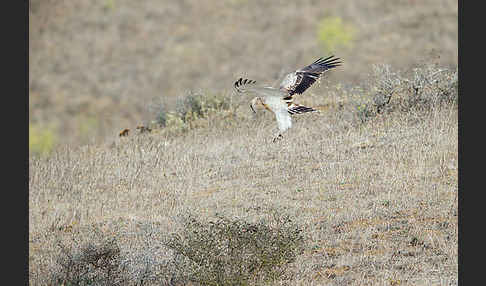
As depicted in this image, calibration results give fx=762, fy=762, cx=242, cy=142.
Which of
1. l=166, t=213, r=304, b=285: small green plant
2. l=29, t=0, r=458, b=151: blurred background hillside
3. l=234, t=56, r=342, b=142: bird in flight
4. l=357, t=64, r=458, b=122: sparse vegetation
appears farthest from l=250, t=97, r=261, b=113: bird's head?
l=29, t=0, r=458, b=151: blurred background hillside

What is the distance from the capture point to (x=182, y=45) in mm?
39031

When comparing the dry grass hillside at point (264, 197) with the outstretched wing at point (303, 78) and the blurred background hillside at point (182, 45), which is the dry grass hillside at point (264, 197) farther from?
the blurred background hillside at point (182, 45)

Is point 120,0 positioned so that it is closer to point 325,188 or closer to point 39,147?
point 39,147

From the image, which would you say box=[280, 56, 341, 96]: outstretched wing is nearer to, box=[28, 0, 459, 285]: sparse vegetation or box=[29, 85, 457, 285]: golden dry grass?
box=[28, 0, 459, 285]: sparse vegetation

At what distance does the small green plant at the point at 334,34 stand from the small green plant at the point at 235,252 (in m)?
24.4

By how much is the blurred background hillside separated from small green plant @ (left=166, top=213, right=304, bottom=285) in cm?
2238

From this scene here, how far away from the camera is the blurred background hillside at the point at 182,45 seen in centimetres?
3219

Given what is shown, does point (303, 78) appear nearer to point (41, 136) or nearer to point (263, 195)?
point (263, 195)

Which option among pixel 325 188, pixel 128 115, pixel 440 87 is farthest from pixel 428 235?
pixel 128 115

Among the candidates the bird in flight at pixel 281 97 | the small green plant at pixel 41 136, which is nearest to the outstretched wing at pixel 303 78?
the bird in flight at pixel 281 97

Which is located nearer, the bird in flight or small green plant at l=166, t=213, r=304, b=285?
the bird in flight

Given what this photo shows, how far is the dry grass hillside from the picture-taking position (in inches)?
279

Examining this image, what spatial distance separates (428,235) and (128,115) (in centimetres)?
2413

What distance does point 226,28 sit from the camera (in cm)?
3941
